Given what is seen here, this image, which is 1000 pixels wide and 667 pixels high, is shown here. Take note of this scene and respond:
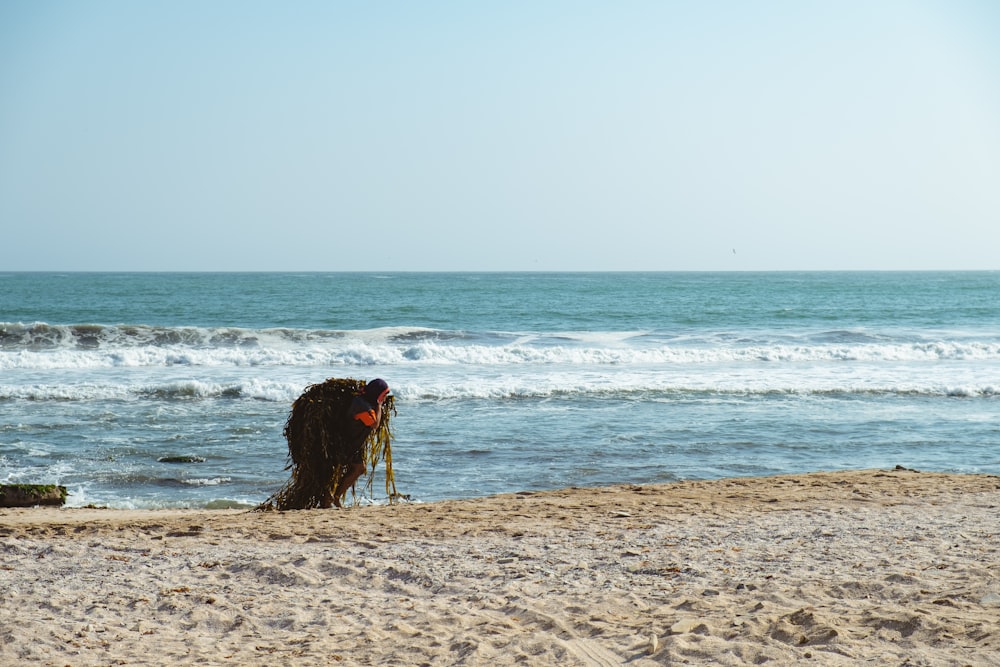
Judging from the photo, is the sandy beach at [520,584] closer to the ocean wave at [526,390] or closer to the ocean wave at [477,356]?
the ocean wave at [526,390]

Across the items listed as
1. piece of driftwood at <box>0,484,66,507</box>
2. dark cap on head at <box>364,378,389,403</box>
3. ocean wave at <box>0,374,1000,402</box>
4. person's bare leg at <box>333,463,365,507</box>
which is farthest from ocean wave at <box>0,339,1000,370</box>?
dark cap on head at <box>364,378,389,403</box>

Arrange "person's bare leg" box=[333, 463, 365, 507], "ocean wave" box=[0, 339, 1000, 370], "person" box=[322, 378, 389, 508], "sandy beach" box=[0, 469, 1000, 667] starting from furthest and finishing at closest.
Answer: "ocean wave" box=[0, 339, 1000, 370] → "person's bare leg" box=[333, 463, 365, 507] → "person" box=[322, 378, 389, 508] → "sandy beach" box=[0, 469, 1000, 667]

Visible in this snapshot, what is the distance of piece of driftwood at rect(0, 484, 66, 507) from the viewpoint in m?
7.89

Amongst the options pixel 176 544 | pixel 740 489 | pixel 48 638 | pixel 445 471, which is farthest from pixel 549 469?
pixel 48 638

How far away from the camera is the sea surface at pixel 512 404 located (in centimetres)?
974

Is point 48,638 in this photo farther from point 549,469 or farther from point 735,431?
point 735,431

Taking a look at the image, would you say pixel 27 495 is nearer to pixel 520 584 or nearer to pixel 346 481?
pixel 346 481

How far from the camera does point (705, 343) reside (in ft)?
87.8

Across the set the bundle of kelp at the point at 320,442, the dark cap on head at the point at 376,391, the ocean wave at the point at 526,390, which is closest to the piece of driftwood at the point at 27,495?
the bundle of kelp at the point at 320,442

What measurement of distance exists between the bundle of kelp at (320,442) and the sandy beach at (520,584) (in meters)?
0.47

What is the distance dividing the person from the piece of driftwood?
2611mm

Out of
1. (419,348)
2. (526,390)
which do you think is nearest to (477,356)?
(419,348)

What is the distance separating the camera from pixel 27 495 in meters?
7.91

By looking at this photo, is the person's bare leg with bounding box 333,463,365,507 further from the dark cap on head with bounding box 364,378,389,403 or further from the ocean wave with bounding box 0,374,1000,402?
the ocean wave with bounding box 0,374,1000,402
